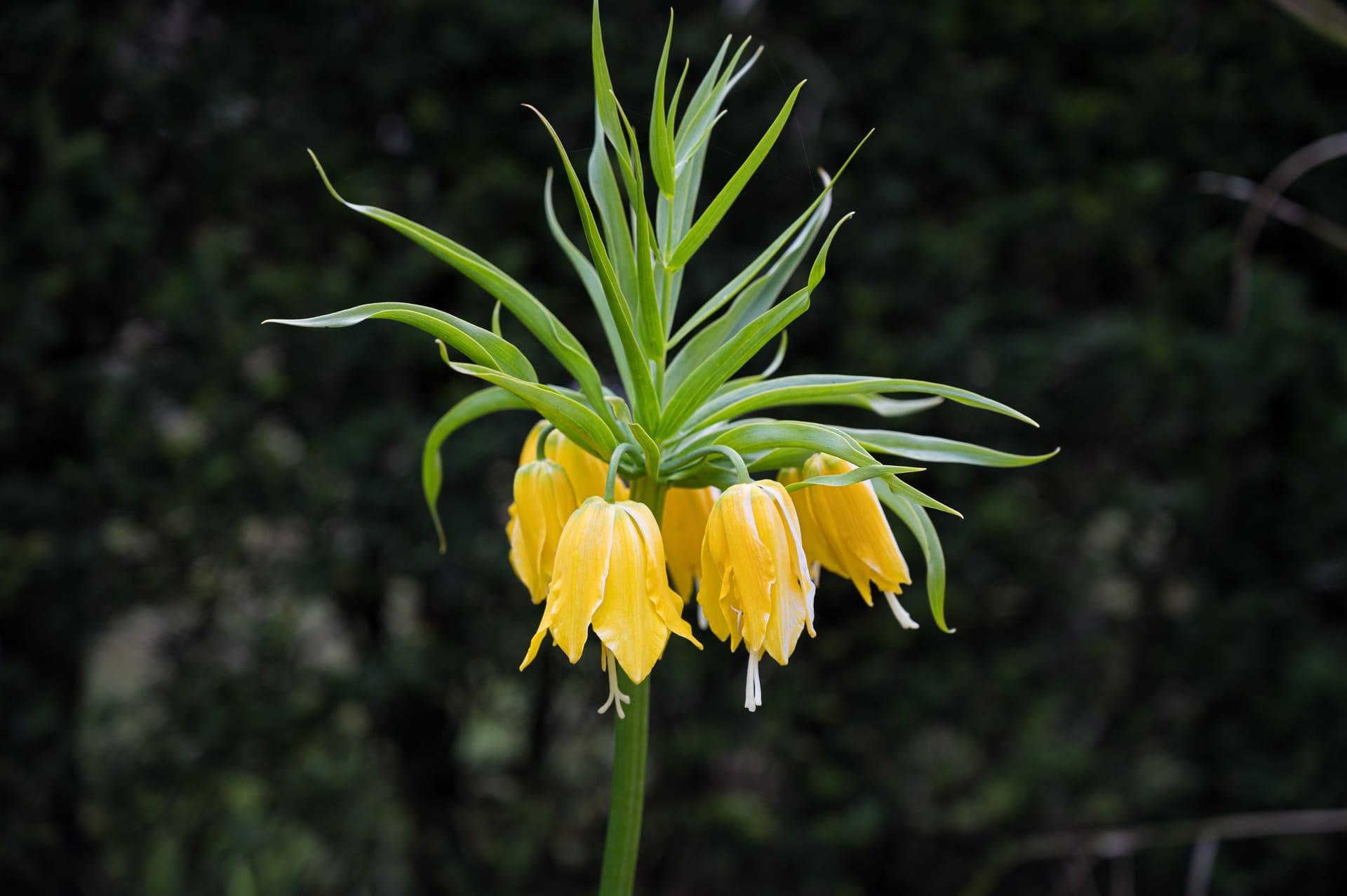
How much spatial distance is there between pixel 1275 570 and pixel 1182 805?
1.96 ft

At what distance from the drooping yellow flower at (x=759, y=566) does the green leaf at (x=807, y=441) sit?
0.08ft

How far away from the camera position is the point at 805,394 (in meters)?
0.52

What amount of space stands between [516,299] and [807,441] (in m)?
0.19

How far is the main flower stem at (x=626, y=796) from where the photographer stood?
1.58 ft

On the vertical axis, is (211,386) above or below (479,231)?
below

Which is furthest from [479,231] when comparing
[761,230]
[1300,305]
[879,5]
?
[1300,305]

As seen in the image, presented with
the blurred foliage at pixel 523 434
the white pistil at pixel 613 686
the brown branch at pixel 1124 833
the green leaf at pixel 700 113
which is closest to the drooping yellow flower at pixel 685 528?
the white pistil at pixel 613 686

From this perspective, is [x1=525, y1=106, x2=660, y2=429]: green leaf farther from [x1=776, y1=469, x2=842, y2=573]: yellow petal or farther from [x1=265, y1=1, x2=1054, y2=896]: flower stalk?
[x1=776, y1=469, x2=842, y2=573]: yellow petal

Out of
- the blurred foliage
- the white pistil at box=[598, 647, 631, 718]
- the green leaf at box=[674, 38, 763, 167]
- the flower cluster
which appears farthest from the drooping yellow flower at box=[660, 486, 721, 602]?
the blurred foliage

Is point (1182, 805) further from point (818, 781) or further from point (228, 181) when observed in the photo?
point (228, 181)

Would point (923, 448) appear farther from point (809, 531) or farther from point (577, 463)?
point (577, 463)

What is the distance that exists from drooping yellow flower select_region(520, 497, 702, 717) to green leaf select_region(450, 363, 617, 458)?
40 mm

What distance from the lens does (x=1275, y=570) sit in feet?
7.05

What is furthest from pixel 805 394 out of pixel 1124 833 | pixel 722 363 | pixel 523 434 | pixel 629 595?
pixel 1124 833
